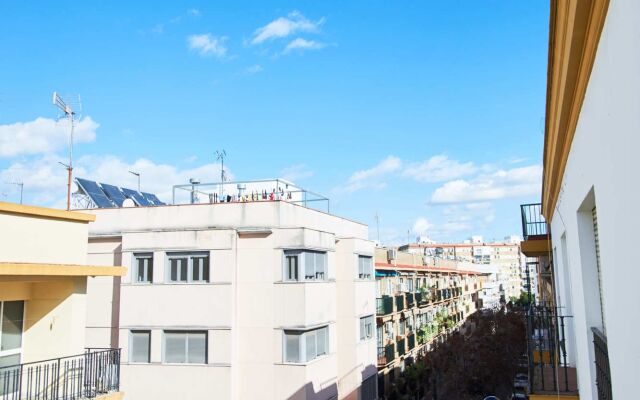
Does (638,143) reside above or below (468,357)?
above

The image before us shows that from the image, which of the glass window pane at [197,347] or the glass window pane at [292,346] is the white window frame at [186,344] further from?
the glass window pane at [292,346]

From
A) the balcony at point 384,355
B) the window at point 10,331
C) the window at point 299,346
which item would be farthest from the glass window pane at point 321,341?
the balcony at point 384,355

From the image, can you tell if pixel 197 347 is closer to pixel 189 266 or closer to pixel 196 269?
pixel 196 269

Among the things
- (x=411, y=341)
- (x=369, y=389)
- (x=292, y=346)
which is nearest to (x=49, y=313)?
(x=292, y=346)

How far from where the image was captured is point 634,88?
8.12 feet

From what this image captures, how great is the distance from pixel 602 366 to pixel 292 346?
46.0 ft

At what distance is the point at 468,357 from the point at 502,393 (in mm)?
4657

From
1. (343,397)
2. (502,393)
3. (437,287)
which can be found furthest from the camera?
(437,287)

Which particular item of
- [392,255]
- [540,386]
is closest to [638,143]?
[540,386]

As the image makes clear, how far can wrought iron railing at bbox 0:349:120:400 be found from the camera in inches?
387

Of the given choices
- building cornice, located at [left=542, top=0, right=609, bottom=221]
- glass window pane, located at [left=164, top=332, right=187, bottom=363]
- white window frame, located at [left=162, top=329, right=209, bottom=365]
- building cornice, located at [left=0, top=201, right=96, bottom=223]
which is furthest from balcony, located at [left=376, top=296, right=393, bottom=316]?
Answer: building cornice, located at [left=542, top=0, right=609, bottom=221]

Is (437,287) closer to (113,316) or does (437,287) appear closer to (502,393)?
(502,393)

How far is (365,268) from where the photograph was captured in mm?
24000

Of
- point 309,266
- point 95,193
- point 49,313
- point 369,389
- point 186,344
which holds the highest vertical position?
point 95,193
